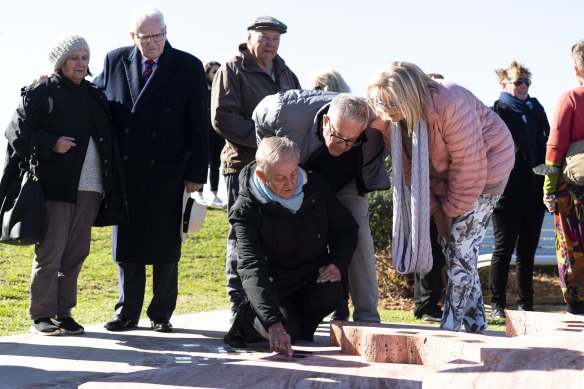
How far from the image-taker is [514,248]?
29.8 ft

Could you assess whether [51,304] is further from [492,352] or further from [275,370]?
[492,352]

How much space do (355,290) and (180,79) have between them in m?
1.84

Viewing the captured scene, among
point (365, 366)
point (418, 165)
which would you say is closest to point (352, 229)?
point (418, 165)

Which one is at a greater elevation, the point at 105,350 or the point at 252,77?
the point at 252,77

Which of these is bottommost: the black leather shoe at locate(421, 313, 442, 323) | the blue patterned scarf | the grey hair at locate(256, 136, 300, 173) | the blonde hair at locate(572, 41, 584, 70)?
the black leather shoe at locate(421, 313, 442, 323)

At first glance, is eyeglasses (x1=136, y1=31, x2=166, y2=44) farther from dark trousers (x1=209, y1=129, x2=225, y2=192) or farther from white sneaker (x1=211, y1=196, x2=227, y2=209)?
white sneaker (x1=211, y1=196, x2=227, y2=209)

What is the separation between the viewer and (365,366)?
205 inches

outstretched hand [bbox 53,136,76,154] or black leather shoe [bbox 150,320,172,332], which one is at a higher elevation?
outstretched hand [bbox 53,136,76,154]

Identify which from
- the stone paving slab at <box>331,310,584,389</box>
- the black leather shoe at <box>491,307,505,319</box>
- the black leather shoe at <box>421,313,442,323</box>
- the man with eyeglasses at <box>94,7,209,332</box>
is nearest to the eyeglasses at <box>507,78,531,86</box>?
the black leather shoe at <box>491,307,505,319</box>

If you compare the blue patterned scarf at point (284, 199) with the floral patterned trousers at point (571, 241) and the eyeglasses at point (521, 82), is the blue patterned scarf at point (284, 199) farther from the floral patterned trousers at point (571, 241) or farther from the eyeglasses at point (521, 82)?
the eyeglasses at point (521, 82)

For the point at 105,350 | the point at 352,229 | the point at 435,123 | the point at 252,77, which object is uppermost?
the point at 252,77

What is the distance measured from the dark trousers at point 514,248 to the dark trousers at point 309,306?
9.96 feet

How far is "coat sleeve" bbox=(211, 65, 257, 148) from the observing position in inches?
271

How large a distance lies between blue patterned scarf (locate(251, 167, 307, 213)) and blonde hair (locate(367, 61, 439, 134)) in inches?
25.5
